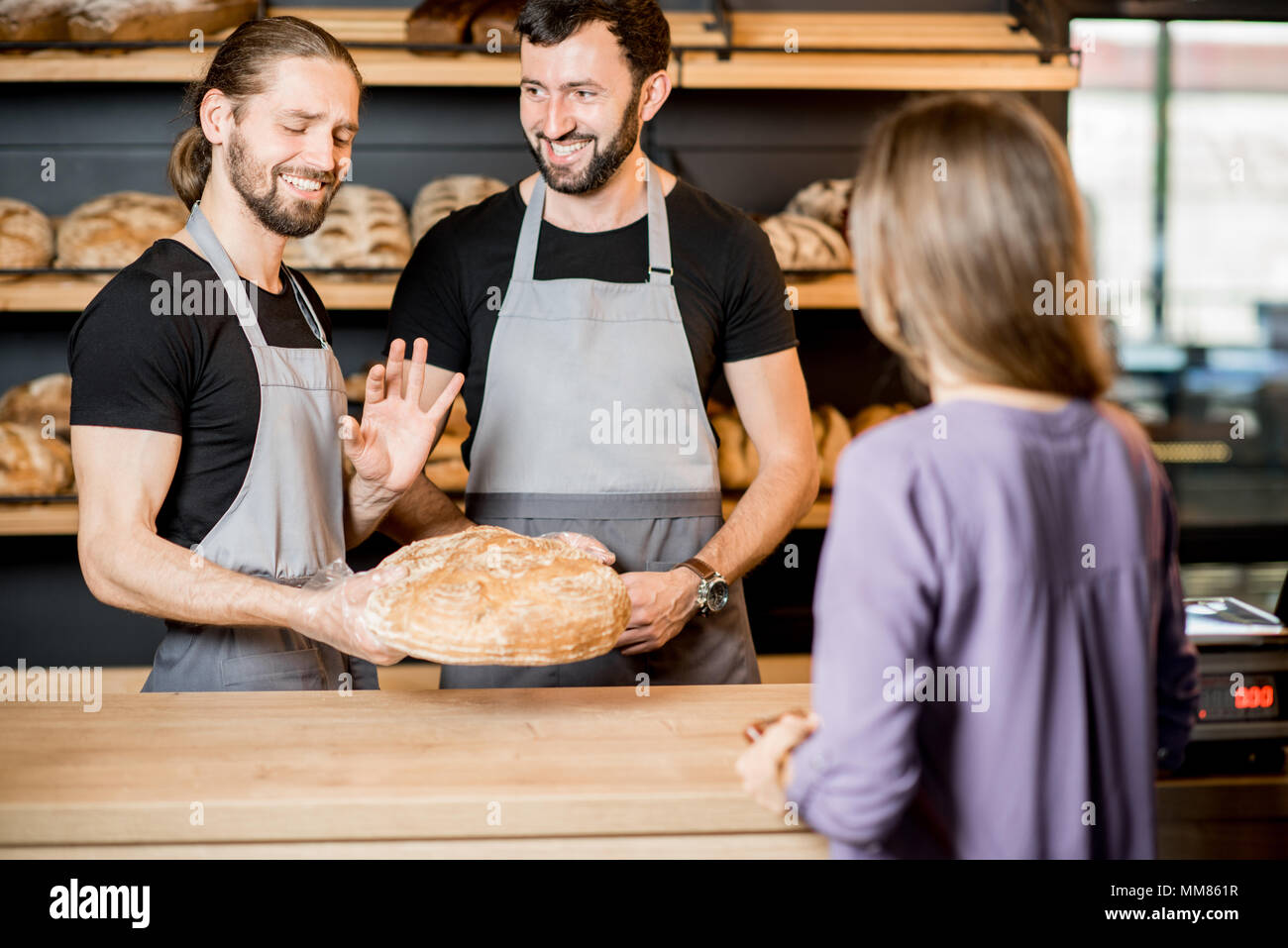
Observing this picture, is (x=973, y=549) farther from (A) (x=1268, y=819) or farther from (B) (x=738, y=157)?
(B) (x=738, y=157)

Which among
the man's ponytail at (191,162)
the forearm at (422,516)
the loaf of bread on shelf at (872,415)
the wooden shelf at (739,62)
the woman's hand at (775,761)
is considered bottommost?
the woman's hand at (775,761)

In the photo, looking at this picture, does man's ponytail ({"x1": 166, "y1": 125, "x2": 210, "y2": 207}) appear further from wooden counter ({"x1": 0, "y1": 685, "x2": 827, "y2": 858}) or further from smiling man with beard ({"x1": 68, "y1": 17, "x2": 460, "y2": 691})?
wooden counter ({"x1": 0, "y1": 685, "x2": 827, "y2": 858})

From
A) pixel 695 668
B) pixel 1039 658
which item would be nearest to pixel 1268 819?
pixel 695 668

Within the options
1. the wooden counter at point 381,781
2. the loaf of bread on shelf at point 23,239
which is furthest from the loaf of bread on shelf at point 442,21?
the wooden counter at point 381,781

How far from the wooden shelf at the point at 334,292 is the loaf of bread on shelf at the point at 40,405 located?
19cm

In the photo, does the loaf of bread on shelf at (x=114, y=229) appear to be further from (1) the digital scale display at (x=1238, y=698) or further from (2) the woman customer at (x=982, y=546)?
(1) the digital scale display at (x=1238, y=698)

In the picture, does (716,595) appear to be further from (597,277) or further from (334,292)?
(334,292)

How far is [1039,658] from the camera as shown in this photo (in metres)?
0.87

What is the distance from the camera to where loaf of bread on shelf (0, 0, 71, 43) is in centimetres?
243

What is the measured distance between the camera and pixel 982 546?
85 centimetres

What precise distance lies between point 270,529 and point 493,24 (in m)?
1.42

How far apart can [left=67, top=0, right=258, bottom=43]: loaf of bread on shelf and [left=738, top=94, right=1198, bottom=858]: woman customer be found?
6.75 ft

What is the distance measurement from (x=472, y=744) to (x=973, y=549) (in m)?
0.58

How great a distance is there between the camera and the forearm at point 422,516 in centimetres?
188
